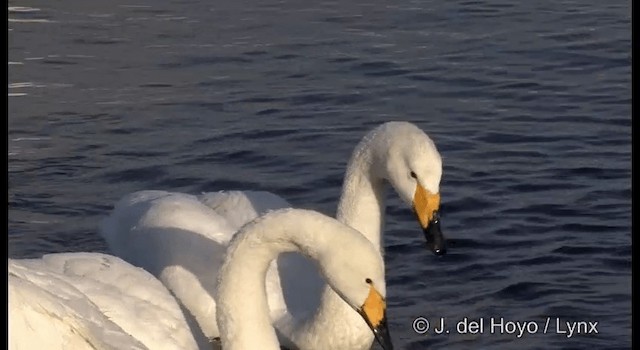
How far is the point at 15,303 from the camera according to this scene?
6.81 meters

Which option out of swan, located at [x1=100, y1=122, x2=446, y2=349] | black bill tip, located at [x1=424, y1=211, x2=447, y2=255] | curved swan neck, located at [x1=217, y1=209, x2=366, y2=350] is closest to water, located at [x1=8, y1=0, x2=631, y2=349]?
swan, located at [x1=100, y1=122, x2=446, y2=349]

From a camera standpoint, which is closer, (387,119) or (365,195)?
(365,195)

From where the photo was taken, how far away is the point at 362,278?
775cm

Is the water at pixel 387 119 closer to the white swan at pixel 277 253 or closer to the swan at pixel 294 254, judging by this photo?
the swan at pixel 294 254

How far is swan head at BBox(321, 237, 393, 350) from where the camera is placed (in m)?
7.72

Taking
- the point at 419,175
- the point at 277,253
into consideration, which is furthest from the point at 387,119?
the point at 277,253

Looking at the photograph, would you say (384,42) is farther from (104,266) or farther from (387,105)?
(104,266)

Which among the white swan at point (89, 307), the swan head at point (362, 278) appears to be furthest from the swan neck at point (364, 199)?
the swan head at point (362, 278)

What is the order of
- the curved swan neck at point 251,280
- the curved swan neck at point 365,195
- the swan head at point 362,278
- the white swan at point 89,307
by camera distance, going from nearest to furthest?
the white swan at point 89,307, the swan head at point 362,278, the curved swan neck at point 251,280, the curved swan neck at point 365,195

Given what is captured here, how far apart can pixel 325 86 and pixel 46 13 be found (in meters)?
3.79

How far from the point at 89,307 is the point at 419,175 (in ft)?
7.41

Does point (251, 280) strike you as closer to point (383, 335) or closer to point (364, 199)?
point (383, 335)

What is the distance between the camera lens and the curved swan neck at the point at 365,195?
9.64 meters

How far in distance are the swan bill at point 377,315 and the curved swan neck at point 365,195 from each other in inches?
69.8
